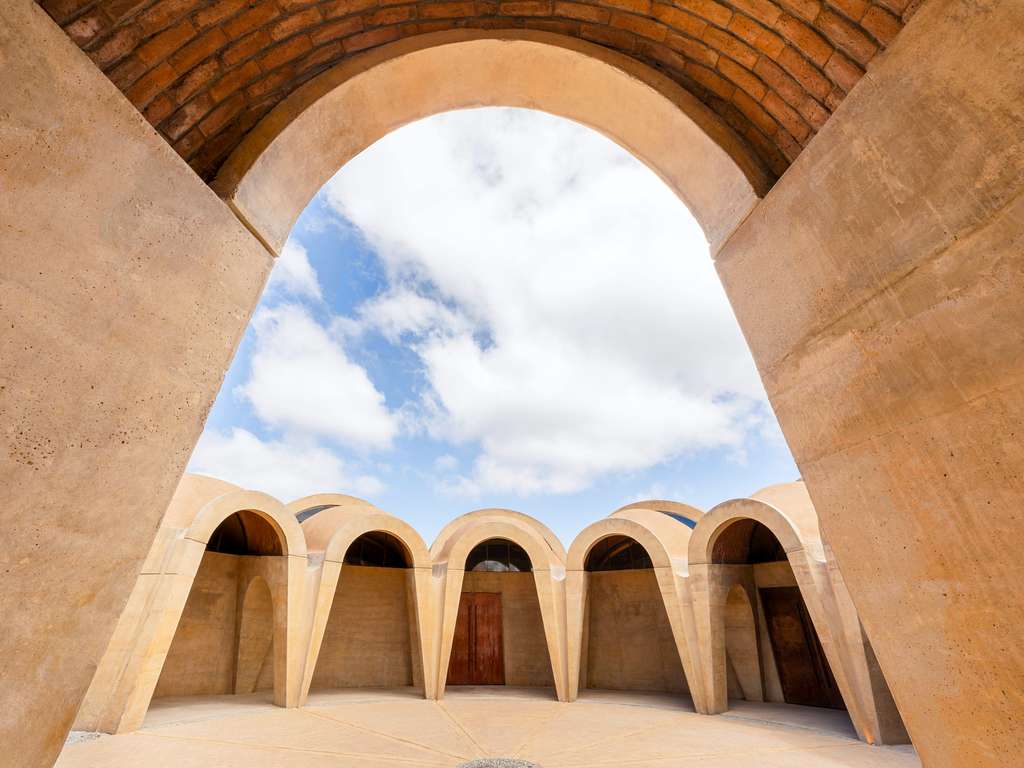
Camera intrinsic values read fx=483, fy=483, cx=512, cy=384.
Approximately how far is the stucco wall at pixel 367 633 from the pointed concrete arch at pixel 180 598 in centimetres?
297

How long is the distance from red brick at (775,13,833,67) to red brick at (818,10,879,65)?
0.19 feet

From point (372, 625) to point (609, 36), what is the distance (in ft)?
50.2

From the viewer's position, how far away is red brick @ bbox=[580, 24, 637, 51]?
11.8 ft

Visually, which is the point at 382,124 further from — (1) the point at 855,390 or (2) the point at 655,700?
(2) the point at 655,700

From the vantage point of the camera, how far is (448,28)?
3670 mm

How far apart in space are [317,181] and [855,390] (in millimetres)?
3930

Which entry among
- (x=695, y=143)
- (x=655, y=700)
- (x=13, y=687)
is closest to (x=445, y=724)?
(x=655, y=700)

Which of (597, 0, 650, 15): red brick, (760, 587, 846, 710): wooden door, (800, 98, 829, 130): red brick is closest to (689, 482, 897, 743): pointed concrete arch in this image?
(760, 587, 846, 710): wooden door

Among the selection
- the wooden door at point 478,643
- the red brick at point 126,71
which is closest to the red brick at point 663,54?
the red brick at point 126,71

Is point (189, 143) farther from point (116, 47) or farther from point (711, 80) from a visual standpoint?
point (711, 80)

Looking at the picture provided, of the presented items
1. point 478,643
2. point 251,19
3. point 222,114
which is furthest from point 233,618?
point 251,19

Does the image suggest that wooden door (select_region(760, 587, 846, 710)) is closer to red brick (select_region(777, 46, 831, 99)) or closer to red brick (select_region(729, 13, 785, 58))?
red brick (select_region(777, 46, 831, 99))

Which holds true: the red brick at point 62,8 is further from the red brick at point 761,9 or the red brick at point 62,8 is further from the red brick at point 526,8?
the red brick at point 761,9

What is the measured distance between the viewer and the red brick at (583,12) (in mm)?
Answer: 3496
